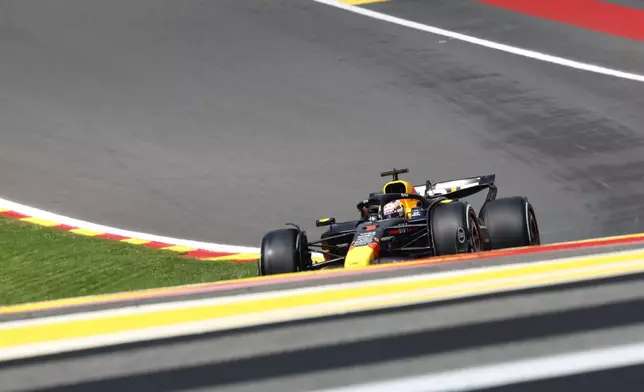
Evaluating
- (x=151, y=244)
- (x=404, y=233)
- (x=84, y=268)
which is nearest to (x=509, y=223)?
(x=404, y=233)

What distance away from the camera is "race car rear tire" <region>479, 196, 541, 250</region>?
785cm

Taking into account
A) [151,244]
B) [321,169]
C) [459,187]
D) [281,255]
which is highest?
[321,169]

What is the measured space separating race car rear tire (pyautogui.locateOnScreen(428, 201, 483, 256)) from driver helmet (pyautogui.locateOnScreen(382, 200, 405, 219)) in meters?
1.03

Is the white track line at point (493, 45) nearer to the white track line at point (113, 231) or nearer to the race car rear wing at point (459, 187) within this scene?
the race car rear wing at point (459, 187)

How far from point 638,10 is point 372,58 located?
6.19m

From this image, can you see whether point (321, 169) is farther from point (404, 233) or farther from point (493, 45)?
point (493, 45)

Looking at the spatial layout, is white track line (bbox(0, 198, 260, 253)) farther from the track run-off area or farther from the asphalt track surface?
the asphalt track surface

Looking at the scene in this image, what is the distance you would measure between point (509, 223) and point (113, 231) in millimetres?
5663

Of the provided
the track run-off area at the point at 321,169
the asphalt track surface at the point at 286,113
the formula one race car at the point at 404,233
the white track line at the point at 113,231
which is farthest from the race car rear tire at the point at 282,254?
the asphalt track surface at the point at 286,113

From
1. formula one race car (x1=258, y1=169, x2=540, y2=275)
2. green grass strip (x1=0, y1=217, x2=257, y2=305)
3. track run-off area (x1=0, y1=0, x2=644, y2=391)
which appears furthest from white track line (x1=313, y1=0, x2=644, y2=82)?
green grass strip (x1=0, y1=217, x2=257, y2=305)

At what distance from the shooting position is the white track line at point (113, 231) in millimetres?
10581

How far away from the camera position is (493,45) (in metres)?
16.9

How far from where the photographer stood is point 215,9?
62.9 feet

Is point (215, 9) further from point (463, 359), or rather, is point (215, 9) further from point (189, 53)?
point (463, 359)
